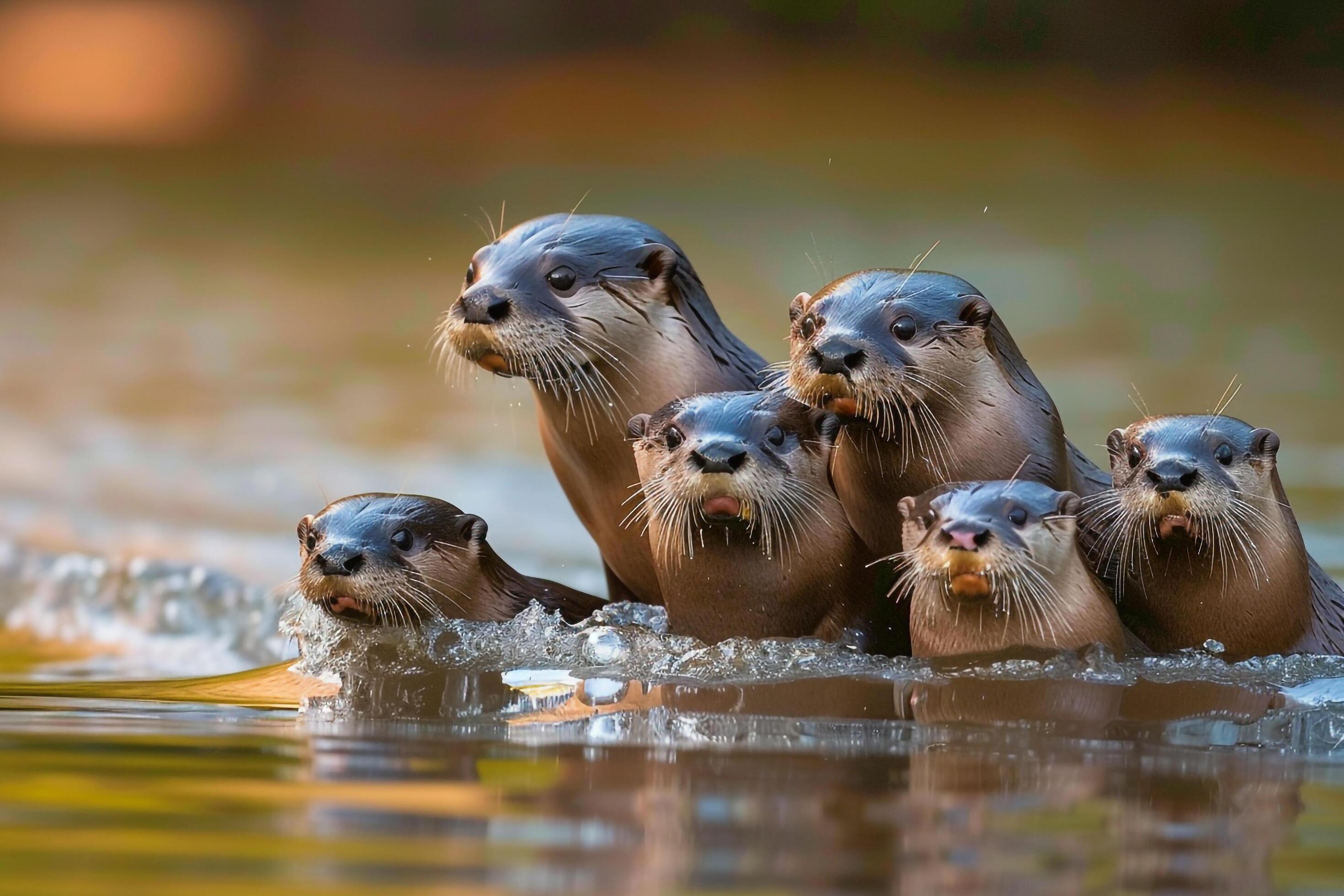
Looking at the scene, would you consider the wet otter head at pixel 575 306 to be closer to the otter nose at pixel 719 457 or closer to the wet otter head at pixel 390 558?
the wet otter head at pixel 390 558

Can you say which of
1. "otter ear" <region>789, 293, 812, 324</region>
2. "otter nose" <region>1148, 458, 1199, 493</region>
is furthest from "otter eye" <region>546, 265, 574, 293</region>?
"otter nose" <region>1148, 458, 1199, 493</region>

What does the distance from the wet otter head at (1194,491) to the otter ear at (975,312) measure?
33 centimetres

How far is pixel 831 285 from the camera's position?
3.44 metres

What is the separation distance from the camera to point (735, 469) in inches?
125

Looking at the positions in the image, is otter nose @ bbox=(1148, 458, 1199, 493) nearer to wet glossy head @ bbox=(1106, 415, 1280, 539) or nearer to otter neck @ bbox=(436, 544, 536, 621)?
wet glossy head @ bbox=(1106, 415, 1280, 539)

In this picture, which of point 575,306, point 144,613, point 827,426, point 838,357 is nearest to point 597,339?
point 575,306

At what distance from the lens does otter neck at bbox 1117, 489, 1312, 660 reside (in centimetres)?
333

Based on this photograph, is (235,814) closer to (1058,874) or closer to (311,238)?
(1058,874)

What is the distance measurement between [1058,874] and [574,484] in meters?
2.39

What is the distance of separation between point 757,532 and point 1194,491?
0.78 meters

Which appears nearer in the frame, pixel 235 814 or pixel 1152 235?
pixel 235 814

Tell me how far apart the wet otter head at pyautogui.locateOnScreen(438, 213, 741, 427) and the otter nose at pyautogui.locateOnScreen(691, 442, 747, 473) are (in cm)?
54

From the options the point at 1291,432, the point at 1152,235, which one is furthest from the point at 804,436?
the point at 1152,235

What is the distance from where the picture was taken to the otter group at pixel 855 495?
315 centimetres
